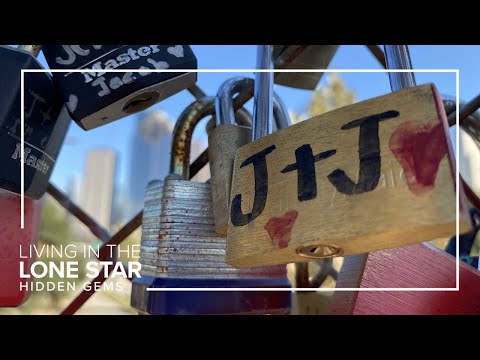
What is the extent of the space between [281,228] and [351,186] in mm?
65

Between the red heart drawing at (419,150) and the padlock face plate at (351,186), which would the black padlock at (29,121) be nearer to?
the padlock face plate at (351,186)

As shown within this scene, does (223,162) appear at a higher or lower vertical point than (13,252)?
higher

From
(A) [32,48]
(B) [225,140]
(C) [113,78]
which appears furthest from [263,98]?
(A) [32,48]

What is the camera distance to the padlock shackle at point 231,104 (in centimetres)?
60

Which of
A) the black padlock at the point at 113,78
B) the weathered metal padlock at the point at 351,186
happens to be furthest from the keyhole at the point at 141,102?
the weathered metal padlock at the point at 351,186

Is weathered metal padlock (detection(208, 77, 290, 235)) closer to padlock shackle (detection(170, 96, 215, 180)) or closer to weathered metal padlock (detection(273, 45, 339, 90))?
padlock shackle (detection(170, 96, 215, 180))

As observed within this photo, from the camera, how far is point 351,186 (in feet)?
1.11

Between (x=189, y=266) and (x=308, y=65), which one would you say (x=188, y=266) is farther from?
(x=308, y=65)

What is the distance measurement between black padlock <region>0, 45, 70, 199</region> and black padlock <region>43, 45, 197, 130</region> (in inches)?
1.0

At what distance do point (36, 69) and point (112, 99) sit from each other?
0.10m

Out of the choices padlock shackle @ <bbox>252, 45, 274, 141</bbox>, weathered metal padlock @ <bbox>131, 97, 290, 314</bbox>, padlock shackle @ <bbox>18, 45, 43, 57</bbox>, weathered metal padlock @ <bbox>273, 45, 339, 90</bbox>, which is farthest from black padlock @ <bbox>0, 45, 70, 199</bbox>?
weathered metal padlock @ <bbox>273, 45, 339, 90</bbox>

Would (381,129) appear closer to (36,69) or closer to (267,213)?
(267,213)

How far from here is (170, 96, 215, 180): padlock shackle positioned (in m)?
0.61

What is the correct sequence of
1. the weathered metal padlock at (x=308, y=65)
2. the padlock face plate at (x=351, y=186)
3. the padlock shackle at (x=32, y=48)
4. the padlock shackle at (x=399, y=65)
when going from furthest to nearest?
the weathered metal padlock at (x=308, y=65) < the padlock shackle at (x=32, y=48) < the padlock shackle at (x=399, y=65) < the padlock face plate at (x=351, y=186)
